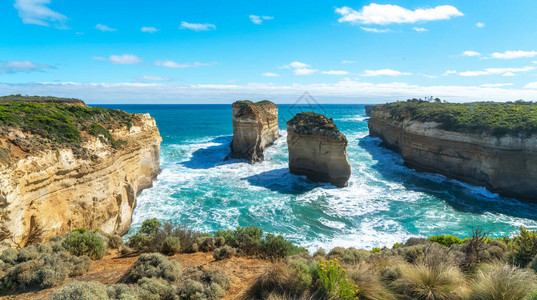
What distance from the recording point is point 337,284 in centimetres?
501

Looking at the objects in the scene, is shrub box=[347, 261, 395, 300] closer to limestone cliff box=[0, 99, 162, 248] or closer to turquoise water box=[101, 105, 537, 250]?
turquoise water box=[101, 105, 537, 250]

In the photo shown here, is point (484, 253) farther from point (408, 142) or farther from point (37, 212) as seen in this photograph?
point (408, 142)

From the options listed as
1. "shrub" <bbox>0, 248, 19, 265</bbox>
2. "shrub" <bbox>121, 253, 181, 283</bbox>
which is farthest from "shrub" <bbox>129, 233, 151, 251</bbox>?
"shrub" <bbox>0, 248, 19, 265</bbox>

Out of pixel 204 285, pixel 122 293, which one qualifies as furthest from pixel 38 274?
pixel 204 285

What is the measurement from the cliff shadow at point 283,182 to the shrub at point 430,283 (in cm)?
1609

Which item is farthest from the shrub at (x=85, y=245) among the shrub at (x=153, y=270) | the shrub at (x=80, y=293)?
the shrub at (x=80, y=293)

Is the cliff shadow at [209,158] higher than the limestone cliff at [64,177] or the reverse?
the reverse

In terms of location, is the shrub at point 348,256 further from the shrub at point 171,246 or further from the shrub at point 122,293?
the shrub at point 122,293

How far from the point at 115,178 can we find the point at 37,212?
435 centimetres

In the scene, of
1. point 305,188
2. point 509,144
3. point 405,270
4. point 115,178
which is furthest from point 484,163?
point 115,178

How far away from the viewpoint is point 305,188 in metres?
22.6

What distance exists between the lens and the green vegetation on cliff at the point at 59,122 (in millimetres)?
11430

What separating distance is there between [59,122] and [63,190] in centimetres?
400

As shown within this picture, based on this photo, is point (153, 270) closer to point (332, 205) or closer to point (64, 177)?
point (64, 177)
